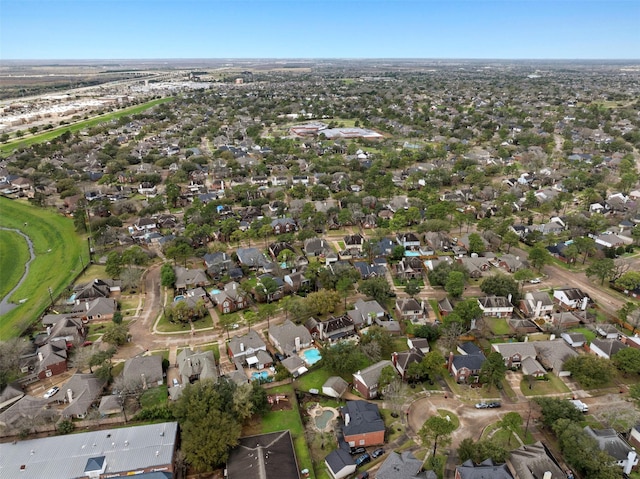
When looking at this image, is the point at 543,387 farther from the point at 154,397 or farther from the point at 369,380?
the point at 154,397

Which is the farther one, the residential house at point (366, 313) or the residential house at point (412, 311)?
the residential house at point (412, 311)

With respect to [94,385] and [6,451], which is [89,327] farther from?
[6,451]

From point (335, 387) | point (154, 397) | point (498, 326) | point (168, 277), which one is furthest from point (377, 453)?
point (168, 277)

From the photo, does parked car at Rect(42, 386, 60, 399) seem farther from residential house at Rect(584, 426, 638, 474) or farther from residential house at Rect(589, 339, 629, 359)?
residential house at Rect(589, 339, 629, 359)

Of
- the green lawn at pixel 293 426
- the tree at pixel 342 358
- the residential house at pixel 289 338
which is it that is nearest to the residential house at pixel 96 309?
the residential house at pixel 289 338

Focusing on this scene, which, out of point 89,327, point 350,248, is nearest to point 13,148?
point 89,327

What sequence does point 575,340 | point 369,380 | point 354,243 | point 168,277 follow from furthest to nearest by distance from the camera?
point 354,243 < point 168,277 < point 575,340 < point 369,380

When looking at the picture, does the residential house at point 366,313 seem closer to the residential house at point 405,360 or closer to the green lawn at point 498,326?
the residential house at point 405,360

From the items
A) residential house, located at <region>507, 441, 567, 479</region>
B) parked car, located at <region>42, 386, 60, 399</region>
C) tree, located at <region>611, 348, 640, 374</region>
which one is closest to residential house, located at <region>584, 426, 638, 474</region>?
residential house, located at <region>507, 441, 567, 479</region>
